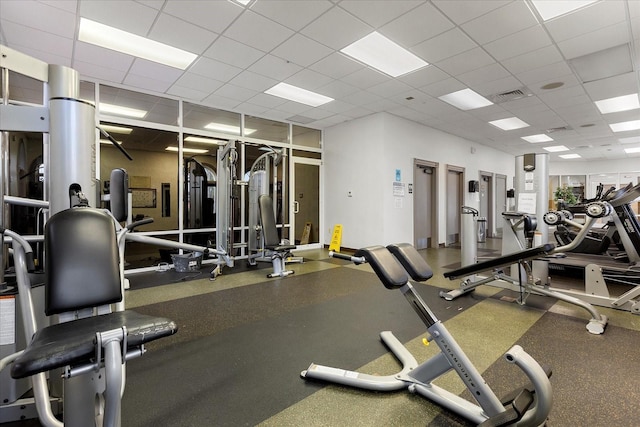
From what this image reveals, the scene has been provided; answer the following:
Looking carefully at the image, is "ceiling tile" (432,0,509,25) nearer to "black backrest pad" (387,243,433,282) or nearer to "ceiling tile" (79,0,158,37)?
"black backrest pad" (387,243,433,282)

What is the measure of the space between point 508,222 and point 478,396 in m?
2.88

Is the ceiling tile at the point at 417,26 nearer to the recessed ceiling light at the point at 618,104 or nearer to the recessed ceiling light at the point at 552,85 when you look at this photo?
the recessed ceiling light at the point at 552,85

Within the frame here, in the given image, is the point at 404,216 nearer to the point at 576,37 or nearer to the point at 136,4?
the point at 576,37

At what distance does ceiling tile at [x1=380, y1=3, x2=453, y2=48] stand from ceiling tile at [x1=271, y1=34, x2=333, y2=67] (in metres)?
0.81

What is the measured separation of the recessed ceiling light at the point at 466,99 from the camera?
5332 mm

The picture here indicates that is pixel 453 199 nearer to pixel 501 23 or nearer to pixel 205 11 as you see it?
pixel 501 23

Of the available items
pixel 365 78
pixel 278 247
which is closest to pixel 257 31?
pixel 365 78

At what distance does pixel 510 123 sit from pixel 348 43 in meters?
5.54

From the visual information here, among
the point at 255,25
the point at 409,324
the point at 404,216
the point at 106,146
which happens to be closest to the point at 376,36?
the point at 255,25

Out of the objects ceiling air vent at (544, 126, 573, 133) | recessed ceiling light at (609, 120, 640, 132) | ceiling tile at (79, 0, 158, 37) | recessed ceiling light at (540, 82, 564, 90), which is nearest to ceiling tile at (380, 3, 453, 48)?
ceiling tile at (79, 0, 158, 37)

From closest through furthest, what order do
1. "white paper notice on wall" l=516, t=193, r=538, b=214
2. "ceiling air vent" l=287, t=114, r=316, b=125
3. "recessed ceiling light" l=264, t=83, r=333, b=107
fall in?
"white paper notice on wall" l=516, t=193, r=538, b=214 → "recessed ceiling light" l=264, t=83, r=333, b=107 → "ceiling air vent" l=287, t=114, r=316, b=125

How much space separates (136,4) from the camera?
2.89m

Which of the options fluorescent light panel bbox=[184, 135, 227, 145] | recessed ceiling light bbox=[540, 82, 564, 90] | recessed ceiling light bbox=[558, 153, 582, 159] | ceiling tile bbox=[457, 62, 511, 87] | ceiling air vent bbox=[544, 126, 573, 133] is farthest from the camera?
recessed ceiling light bbox=[558, 153, 582, 159]

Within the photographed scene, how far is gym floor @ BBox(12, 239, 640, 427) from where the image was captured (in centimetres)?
162
